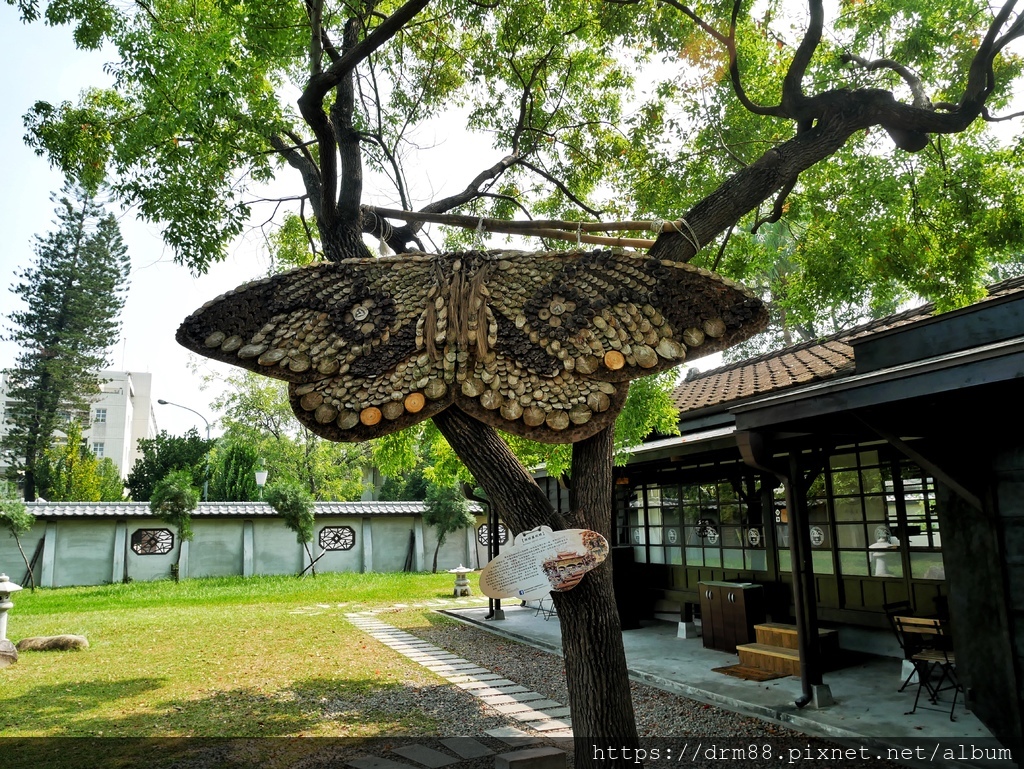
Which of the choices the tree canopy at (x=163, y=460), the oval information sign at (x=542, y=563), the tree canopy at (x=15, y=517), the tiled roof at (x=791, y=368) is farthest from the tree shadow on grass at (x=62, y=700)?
the tree canopy at (x=163, y=460)

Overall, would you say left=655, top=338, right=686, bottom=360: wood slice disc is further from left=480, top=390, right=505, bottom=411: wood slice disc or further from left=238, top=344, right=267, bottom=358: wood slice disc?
left=238, top=344, right=267, bottom=358: wood slice disc

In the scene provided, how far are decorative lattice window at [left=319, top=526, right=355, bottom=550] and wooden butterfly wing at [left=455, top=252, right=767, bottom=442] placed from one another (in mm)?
22717

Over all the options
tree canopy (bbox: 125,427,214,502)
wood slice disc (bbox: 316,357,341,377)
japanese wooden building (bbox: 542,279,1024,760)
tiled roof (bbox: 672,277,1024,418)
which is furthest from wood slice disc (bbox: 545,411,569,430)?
tree canopy (bbox: 125,427,214,502)

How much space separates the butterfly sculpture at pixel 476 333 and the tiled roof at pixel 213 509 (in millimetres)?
21555

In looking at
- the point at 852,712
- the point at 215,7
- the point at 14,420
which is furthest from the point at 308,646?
the point at 14,420

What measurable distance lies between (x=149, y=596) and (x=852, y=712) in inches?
662

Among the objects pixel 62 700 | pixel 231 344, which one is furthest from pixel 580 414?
pixel 62 700

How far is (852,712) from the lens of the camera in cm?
573

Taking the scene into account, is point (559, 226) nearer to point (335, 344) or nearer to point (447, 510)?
point (335, 344)

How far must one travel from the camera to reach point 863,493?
7.95 m

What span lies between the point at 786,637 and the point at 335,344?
7027mm

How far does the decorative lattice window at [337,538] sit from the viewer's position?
23.4 meters

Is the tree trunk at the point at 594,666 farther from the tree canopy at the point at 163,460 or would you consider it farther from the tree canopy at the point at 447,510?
the tree canopy at the point at 163,460

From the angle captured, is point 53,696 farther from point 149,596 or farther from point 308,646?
point 149,596
